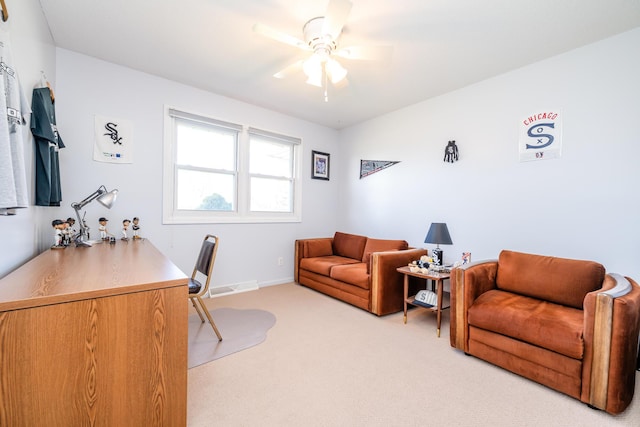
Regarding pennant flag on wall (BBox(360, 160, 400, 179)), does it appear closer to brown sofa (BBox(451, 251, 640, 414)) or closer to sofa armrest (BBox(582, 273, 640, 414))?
brown sofa (BBox(451, 251, 640, 414))

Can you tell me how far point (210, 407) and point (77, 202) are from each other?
8.00 feet

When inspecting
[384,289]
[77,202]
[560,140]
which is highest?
[560,140]

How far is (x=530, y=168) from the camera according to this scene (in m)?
2.71

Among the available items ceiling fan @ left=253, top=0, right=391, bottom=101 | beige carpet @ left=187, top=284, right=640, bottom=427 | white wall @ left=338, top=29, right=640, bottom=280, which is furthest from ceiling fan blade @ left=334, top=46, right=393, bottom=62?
beige carpet @ left=187, top=284, right=640, bottom=427

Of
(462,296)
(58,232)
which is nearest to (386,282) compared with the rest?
(462,296)

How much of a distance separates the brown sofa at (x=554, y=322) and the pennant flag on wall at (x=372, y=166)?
204 centimetres

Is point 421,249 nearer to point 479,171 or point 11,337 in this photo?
point 479,171

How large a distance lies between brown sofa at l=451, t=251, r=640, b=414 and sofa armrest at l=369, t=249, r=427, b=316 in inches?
31.5

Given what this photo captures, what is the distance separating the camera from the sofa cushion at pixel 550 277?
1998 mm

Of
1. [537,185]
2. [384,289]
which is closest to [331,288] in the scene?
[384,289]

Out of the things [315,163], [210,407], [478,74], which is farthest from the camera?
[315,163]

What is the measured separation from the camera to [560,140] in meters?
2.54

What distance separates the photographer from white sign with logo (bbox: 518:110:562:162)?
8.39 ft

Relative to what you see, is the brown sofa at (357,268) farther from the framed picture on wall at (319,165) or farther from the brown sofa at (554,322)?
the framed picture on wall at (319,165)
